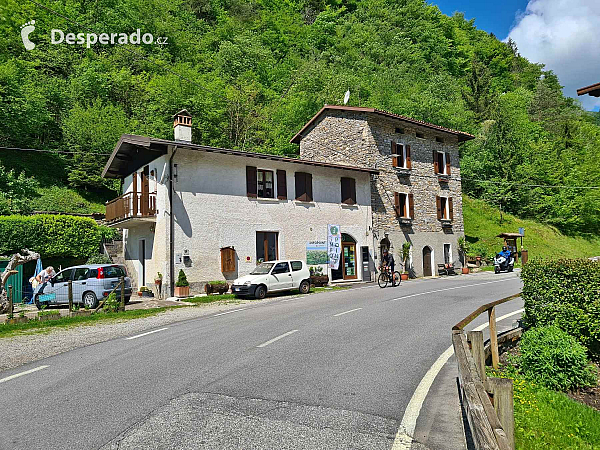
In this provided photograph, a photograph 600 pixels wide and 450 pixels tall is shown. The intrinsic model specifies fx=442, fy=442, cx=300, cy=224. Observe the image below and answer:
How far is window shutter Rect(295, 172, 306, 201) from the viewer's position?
23656 millimetres

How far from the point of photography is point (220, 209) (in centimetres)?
2069

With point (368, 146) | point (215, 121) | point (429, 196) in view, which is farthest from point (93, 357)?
point (215, 121)

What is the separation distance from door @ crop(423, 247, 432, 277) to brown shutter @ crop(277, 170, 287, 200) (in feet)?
40.3

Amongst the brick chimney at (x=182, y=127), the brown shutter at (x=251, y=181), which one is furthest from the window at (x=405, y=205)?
the brick chimney at (x=182, y=127)

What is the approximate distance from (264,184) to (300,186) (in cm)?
222

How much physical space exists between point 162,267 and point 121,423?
15.6 metres

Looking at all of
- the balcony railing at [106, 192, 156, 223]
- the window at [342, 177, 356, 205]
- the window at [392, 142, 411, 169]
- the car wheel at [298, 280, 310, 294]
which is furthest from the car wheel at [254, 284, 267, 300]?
the window at [392, 142, 411, 169]

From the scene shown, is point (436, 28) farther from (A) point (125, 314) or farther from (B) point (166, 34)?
(A) point (125, 314)

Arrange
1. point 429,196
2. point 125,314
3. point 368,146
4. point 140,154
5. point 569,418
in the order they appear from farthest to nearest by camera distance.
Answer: point 429,196 < point 368,146 < point 140,154 < point 125,314 < point 569,418

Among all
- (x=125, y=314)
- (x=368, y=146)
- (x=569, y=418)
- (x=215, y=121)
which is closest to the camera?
(x=569, y=418)

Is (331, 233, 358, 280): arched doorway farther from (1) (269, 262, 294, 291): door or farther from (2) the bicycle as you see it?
(1) (269, 262, 294, 291): door

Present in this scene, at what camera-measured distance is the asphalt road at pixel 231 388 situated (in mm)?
4281

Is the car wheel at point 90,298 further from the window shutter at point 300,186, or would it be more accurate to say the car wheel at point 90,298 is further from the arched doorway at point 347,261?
the arched doorway at point 347,261

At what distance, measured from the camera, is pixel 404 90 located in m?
48.9
